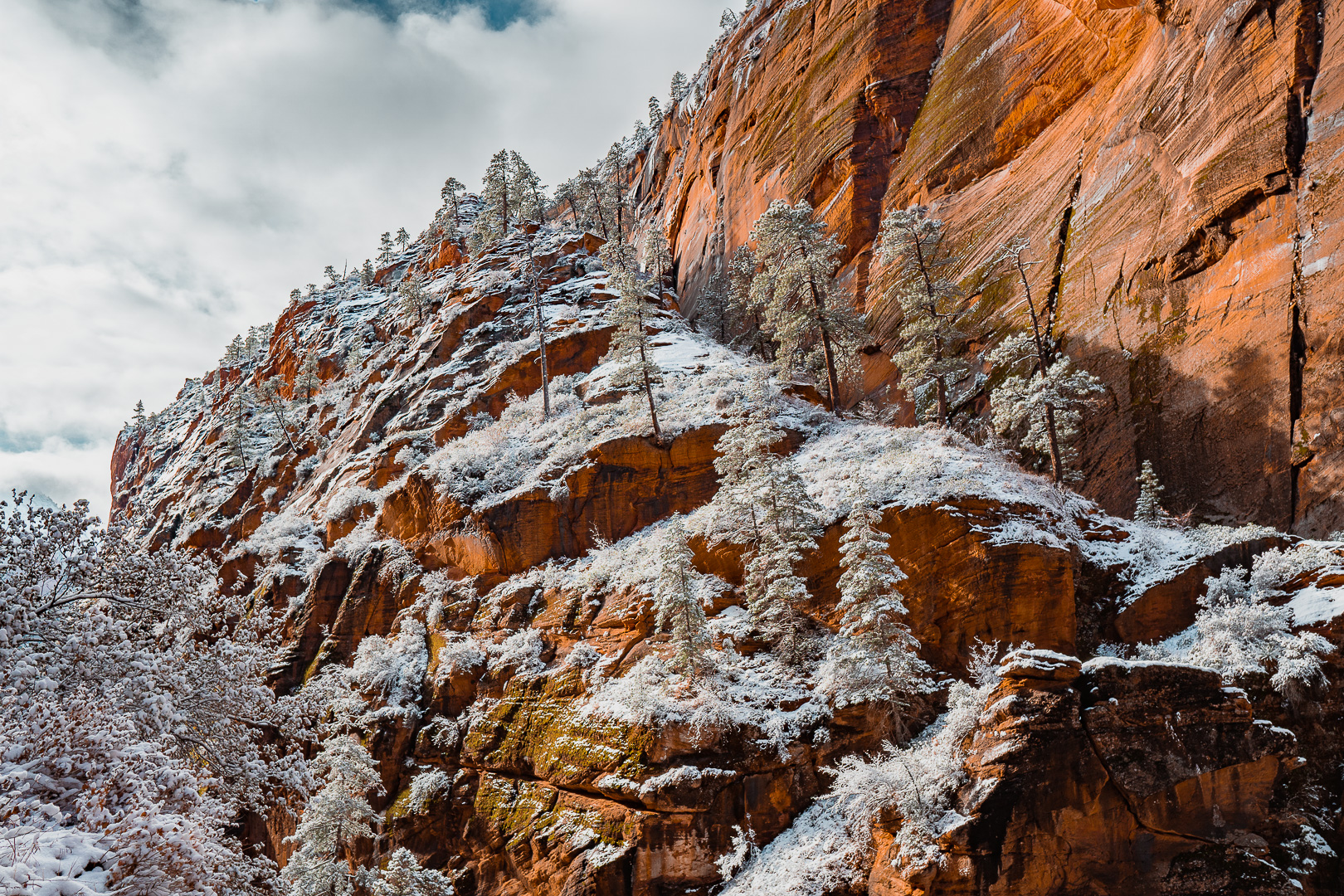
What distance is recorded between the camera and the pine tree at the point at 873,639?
56.6 ft

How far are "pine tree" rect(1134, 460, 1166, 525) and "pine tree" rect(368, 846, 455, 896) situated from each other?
78.0ft

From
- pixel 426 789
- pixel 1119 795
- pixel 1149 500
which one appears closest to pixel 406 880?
pixel 426 789

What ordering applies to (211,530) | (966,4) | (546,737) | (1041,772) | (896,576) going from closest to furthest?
(1041,772) < (896,576) < (546,737) < (966,4) < (211,530)

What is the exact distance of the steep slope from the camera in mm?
12891

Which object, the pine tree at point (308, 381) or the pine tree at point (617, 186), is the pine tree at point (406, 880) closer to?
the pine tree at point (308, 381)

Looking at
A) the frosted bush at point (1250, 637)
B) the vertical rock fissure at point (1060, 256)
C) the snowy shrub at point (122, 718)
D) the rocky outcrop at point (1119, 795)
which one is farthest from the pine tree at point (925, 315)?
the snowy shrub at point (122, 718)

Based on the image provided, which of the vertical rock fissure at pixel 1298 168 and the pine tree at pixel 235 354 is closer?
the vertical rock fissure at pixel 1298 168

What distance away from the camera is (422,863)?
67.9 ft

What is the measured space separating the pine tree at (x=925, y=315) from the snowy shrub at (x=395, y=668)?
23276mm

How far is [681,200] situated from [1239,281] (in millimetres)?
53045

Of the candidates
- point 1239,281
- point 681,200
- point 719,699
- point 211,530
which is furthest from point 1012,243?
point 211,530

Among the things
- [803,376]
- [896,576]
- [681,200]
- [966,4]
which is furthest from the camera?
[681,200]

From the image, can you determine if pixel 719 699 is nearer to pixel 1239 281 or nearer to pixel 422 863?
pixel 422 863

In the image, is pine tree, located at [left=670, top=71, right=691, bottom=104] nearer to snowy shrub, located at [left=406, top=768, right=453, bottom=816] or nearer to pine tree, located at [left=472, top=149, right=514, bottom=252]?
pine tree, located at [left=472, top=149, right=514, bottom=252]
